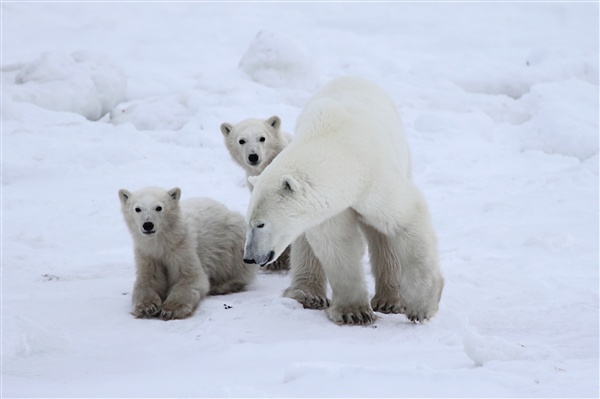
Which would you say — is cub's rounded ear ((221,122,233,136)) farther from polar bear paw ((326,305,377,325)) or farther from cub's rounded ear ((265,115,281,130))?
polar bear paw ((326,305,377,325))

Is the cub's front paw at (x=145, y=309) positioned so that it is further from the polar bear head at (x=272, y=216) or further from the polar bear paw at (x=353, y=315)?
the polar bear head at (x=272, y=216)

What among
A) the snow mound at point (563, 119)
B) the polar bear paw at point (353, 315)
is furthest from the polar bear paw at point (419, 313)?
the snow mound at point (563, 119)

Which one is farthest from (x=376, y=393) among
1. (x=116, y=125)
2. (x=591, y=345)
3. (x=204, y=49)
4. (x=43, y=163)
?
(x=204, y=49)

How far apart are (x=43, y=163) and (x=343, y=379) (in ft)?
21.6

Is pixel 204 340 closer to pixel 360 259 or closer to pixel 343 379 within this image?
pixel 360 259

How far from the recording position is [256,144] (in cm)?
617

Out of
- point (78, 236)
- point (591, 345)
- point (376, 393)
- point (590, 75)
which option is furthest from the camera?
point (590, 75)

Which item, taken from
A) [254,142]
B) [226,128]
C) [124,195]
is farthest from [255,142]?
[124,195]

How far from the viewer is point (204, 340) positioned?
4.16 meters

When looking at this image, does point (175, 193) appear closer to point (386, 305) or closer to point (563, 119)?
point (386, 305)

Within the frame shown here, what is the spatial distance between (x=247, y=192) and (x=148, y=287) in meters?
3.02

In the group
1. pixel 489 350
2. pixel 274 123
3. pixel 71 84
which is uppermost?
pixel 489 350

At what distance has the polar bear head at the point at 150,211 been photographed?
499 cm

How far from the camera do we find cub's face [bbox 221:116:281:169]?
6.08m
